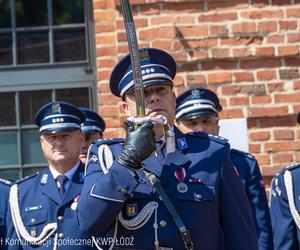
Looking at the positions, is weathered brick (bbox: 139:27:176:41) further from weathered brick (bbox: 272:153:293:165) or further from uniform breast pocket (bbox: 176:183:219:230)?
uniform breast pocket (bbox: 176:183:219:230)

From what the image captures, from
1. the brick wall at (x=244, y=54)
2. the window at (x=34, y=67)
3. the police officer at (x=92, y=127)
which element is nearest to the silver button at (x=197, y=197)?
the police officer at (x=92, y=127)

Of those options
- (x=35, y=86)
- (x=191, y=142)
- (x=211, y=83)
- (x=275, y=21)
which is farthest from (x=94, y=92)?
(x=191, y=142)

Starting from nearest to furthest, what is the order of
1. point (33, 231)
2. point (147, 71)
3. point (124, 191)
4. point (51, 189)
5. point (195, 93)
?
point (124, 191)
point (147, 71)
point (33, 231)
point (51, 189)
point (195, 93)

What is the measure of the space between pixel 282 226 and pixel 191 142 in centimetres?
181

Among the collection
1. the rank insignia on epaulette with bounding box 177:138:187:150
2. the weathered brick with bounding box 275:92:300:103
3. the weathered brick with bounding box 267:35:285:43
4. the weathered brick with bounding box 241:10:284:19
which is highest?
the weathered brick with bounding box 241:10:284:19

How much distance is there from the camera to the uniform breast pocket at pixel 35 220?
513 centimetres

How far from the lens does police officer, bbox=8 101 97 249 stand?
5078 mm

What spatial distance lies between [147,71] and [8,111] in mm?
3499

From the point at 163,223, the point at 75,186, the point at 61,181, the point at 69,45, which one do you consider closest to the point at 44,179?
the point at 61,181

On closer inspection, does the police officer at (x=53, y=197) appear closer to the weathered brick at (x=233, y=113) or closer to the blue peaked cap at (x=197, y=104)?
the blue peaked cap at (x=197, y=104)

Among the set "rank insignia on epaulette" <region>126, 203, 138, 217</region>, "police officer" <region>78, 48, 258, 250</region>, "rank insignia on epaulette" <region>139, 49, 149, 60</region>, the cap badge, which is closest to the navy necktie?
the cap badge

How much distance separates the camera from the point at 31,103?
23.6 feet

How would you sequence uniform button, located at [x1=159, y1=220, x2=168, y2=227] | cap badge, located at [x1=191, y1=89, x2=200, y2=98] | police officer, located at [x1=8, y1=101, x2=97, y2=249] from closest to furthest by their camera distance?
uniform button, located at [x1=159, y1=220, x2=168, y2=227] < police officer, located at [x1=8, y1=101, x2=97, y2=249] < cap badge, located at [x1=191, y1=89, x2=200, y2=98]

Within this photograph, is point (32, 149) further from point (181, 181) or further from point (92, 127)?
point (181, 181)
